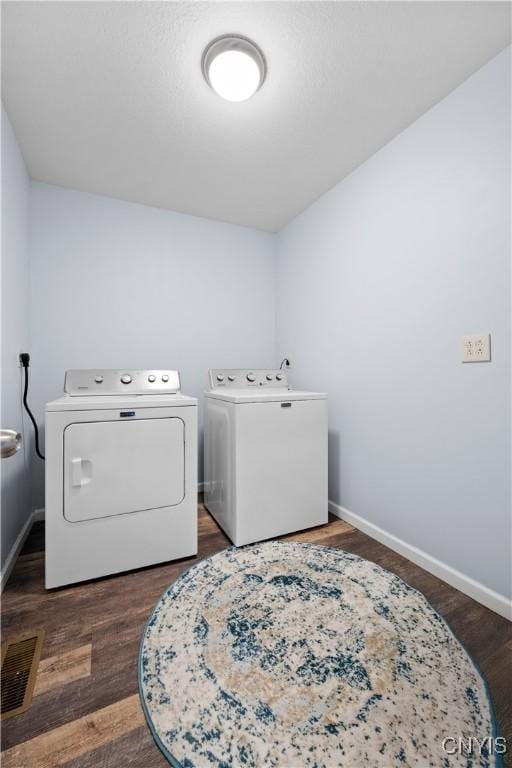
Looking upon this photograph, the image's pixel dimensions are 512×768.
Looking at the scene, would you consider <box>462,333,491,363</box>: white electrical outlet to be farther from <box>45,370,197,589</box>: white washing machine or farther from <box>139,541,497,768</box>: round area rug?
<box>45,370,197,589</box>: white washing machine

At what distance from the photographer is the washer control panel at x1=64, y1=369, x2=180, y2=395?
81.1 inches

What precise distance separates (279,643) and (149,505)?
87 cm

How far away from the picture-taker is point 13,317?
→ 1.86m

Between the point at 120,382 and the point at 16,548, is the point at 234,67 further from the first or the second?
the point at 16,548

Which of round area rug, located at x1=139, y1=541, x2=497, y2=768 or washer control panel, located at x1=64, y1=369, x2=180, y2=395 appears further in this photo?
washer control panel, located at x1=64, y1=369, x2=180, y2=395

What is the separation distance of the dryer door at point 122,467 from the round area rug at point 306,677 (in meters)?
0.45

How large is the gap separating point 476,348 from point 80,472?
191cm

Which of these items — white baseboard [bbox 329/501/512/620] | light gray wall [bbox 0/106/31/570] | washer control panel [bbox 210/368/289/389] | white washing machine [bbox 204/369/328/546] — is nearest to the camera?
white baseboard [bbox 329/501/512/620]

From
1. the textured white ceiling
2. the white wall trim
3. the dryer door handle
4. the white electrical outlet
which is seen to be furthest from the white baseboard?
the textured white ceiling

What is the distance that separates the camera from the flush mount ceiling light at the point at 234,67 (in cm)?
134

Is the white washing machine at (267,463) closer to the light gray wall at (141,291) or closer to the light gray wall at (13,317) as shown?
the light gray wall at (141,291)

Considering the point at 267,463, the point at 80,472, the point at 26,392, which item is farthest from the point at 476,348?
the point at 26,392

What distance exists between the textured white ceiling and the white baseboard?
7.47 feet

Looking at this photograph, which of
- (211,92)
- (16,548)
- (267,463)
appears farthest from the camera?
(267,463)
